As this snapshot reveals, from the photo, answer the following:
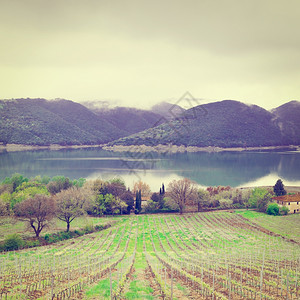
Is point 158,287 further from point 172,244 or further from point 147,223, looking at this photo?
point 147,223

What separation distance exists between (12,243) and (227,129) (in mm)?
153145

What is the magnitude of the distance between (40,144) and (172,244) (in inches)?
6021

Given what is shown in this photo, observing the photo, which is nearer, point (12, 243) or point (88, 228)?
point (12, 243)

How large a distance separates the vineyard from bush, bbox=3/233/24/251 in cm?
136

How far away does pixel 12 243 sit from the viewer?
22797mm

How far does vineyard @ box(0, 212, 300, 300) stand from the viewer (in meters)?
12.6

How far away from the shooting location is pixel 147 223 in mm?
32594

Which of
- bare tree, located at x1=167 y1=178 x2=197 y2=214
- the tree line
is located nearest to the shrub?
the tree line

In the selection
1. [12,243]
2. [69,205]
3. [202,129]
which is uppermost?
[202,129]

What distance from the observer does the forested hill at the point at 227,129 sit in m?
158

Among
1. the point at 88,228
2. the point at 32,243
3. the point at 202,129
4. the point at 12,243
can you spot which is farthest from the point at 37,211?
the point at 202,129

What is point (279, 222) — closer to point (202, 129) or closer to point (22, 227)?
point (22, 227)

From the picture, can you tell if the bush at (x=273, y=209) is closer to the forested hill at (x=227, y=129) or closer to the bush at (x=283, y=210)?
the bush at (x=283, y=210)

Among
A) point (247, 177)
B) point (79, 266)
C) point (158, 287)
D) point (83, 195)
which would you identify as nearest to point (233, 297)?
point (158, 287)
